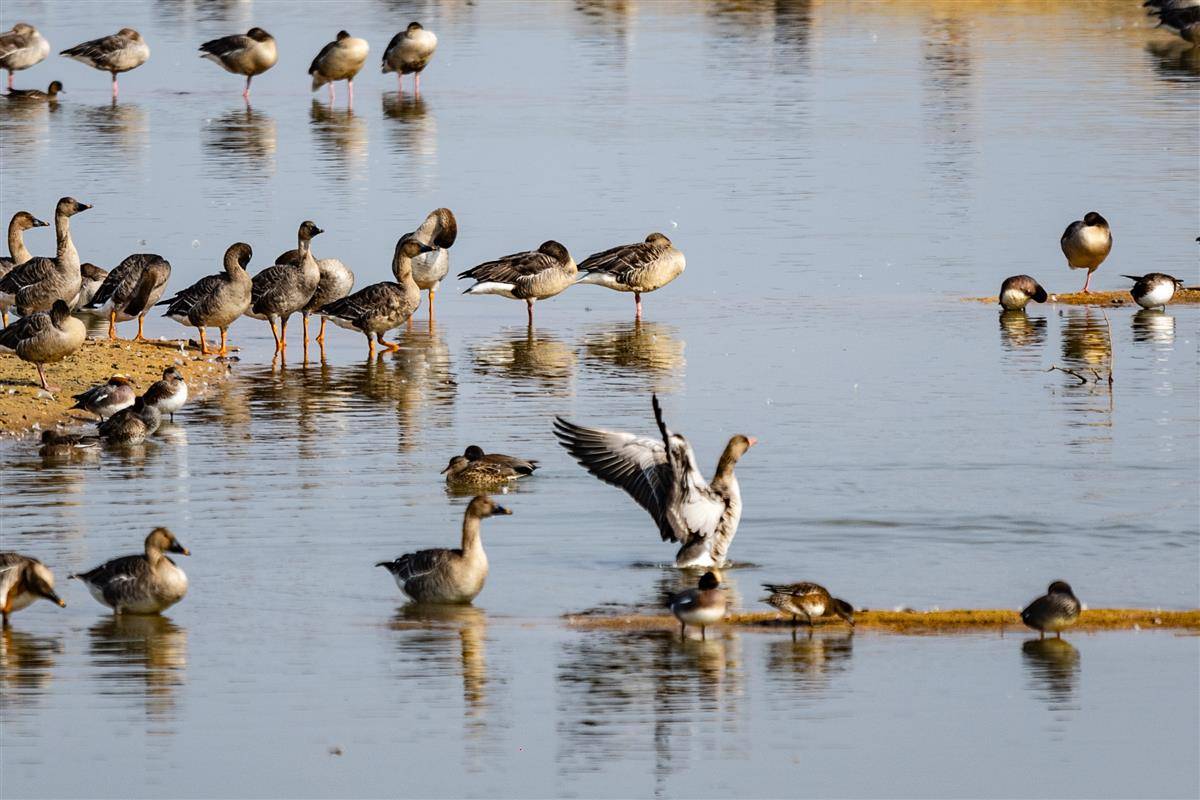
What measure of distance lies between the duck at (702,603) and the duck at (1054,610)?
1795 millimetres

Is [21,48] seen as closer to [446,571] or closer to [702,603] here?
[446,571]

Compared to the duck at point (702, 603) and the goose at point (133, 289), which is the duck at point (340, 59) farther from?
the duck at point (702, 603)

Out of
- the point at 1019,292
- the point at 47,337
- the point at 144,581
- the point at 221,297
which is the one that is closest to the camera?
the point at 144,581

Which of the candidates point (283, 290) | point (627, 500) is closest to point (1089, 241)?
point (283, 290)

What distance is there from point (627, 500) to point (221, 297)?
6944mm

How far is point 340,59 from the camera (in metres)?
45.0

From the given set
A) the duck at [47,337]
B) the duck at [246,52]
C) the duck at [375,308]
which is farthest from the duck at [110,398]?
the duck at [246,52]

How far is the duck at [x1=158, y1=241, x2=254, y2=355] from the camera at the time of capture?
22.2 meters

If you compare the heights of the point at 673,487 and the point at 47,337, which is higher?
the point at 47,337

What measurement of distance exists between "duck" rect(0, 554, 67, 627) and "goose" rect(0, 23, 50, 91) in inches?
1384

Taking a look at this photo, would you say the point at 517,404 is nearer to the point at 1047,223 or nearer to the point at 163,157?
the point at 1047,223

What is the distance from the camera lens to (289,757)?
36.3 feet

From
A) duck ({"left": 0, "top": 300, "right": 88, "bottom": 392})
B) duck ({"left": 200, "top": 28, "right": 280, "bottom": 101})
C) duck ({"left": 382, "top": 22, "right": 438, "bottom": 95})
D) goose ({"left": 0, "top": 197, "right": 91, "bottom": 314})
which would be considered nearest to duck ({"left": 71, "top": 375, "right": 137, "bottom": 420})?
duck ({"left": 0, "top": 300, "right": 88, "bottom": 392})

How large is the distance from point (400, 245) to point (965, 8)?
4123cm
